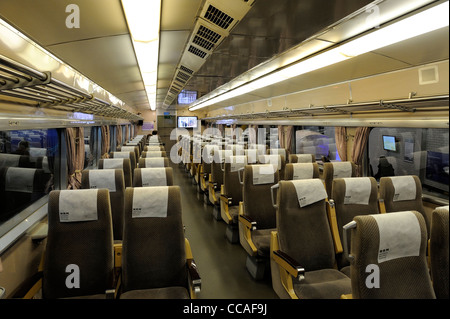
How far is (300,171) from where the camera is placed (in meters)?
3.93

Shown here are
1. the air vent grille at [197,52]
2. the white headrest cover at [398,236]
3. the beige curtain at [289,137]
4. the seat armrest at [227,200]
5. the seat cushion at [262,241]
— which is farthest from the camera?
the beige curtain at [289,137]

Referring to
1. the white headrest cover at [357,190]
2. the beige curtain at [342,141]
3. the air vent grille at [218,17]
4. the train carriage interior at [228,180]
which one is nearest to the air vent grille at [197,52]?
the train carriage interior at [228,180]

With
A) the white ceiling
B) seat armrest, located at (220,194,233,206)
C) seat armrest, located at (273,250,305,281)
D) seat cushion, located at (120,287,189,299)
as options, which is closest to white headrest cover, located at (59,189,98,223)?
seat cushion, located at (120,287,189,299)

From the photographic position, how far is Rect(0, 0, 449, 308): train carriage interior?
1.62m

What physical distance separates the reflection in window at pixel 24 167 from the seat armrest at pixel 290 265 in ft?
10.0

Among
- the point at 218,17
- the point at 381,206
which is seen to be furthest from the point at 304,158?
the point at 218,17

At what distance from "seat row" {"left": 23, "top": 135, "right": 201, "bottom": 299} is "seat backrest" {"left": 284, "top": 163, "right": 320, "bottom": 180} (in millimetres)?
2004

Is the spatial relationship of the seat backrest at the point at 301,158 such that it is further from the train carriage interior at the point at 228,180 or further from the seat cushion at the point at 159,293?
the seat cushion at the point at 159,293

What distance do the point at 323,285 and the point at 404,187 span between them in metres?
1.38

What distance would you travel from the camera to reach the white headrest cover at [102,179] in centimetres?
326

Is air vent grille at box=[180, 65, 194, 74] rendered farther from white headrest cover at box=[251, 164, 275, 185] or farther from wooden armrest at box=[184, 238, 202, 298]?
wooden armrest at box=[184, 238, 202, 298]

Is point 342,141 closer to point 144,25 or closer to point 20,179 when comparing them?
point 144,25

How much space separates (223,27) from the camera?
2.41 m
